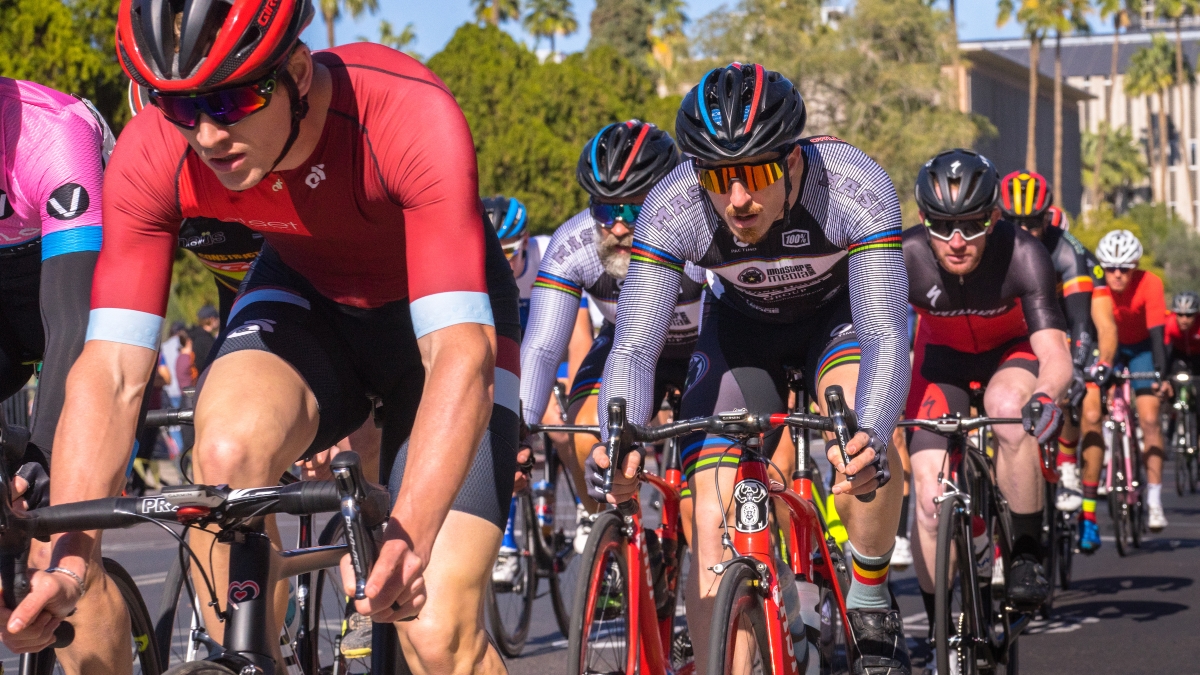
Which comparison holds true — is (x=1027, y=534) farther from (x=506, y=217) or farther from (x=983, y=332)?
(x=506, y=217)

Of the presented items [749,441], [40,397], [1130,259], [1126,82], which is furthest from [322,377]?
[1126,82]

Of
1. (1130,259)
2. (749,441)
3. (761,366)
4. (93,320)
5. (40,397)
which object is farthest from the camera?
(1130,259)

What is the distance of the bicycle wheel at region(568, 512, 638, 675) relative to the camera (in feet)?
16.9

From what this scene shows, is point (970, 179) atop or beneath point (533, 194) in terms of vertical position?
beneath

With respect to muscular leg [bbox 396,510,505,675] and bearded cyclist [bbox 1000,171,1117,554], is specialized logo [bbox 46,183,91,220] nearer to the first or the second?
muscular leg [bbox 396,510,505,675]

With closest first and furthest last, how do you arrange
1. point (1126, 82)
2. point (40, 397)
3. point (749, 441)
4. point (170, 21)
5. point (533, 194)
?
point (170, 21) → point (40, 397) → point (749, 441) → point (533, 194) → point (1126, 82)

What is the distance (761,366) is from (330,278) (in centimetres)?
194

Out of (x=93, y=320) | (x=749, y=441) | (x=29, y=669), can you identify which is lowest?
(x=29, y=669)

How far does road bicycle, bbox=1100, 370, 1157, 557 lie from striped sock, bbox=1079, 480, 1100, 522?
217 millimetres

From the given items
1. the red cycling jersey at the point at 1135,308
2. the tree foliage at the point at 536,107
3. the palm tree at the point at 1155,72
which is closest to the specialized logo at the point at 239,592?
the red cycling jersey at the point at 1135,308

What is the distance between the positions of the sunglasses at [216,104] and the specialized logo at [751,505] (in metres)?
2.04

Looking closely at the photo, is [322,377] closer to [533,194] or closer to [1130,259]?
[1130,259]

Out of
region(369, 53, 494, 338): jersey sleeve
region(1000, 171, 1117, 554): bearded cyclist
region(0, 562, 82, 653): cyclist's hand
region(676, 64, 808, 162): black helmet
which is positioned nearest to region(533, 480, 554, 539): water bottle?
region(1000, 171, 1117, 554): bearded cyclist

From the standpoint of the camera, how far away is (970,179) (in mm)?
7082
